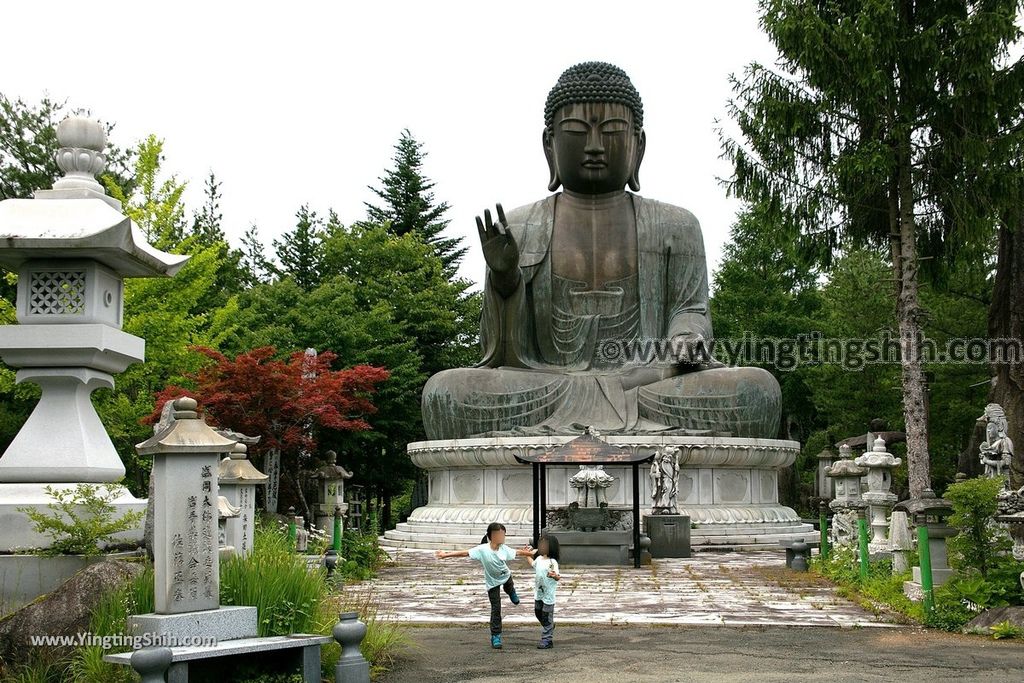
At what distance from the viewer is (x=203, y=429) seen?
613 centimetres

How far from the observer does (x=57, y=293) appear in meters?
7.23

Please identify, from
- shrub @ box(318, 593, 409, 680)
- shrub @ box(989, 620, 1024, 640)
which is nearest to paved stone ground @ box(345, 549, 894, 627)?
shrub @ box(989, 620, 1024, 640)

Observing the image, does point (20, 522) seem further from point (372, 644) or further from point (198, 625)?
point (372, 644)

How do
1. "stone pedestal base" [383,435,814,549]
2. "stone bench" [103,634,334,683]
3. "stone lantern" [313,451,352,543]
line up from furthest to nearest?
"stone pedestal base" [383,435,814,549] < "stone lantern" [313,451,352,543] < "stone bench" [103,634,334,683]

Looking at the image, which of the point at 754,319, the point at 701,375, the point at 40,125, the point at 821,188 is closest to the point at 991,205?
the point at 821,188

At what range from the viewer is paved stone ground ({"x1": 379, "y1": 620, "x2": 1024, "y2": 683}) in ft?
21.8

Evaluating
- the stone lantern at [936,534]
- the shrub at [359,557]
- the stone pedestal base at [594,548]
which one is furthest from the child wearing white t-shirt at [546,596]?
the stone pedestal base at [594,548]

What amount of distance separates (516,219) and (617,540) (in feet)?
28.1

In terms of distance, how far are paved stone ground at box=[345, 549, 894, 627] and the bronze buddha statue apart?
407 centimetres

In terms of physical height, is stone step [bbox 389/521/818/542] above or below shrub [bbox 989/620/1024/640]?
above

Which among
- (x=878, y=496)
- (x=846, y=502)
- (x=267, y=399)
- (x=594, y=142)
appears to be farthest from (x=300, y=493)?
(x=594, y=142)

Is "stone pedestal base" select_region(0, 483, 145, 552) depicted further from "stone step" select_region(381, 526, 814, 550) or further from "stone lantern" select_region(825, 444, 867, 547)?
"stone lantern" select_region(825, 444, 867, 547)

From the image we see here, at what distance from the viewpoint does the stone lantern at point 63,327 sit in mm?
7004

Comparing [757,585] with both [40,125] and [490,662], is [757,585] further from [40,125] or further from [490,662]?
[40,125]
